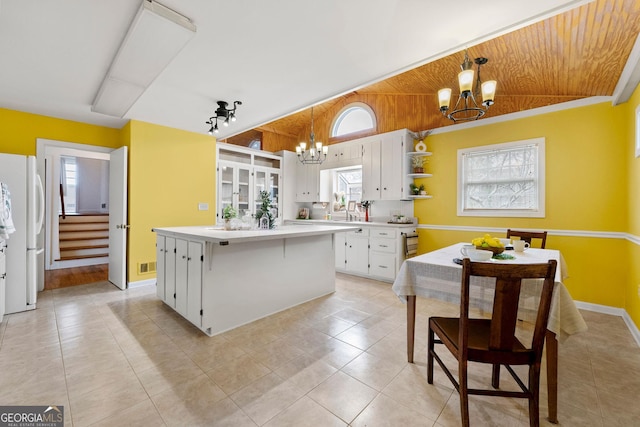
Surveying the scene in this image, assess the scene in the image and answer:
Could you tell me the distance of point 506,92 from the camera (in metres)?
3.61

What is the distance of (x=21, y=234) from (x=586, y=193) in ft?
21.9

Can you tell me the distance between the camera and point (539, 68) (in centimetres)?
283

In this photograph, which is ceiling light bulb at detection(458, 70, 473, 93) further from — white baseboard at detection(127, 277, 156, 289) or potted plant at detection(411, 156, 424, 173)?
white baseboard at detection(127, 277, 156, 289)

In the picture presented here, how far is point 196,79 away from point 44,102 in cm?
227

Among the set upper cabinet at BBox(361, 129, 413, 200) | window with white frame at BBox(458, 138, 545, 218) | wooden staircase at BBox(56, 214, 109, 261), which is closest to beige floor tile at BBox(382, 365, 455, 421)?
window with white frame at BBox(458, 138, 545, 218)

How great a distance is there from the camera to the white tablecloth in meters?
1.41

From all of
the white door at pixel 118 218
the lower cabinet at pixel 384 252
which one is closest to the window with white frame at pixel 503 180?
the lower cabinet at pixel 384 252

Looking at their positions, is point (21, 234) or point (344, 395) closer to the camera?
point (344, 395)

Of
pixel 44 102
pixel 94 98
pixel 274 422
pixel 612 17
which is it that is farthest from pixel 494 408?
pixel 44 102

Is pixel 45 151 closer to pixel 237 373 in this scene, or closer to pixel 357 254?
pixel 237 373

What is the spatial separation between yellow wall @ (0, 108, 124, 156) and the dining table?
5.10 meters

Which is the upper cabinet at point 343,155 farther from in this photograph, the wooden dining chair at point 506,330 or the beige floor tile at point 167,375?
the beige floor tile at point 167,375

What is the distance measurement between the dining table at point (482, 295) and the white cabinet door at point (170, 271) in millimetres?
2436

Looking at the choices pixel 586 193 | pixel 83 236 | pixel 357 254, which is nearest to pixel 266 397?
pixel 357 254
